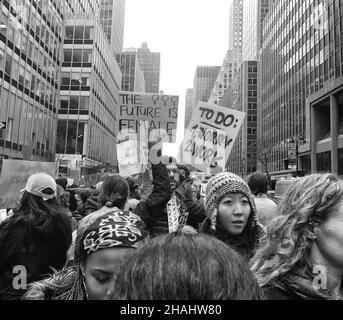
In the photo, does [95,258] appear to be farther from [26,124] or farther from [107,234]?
[26,124]

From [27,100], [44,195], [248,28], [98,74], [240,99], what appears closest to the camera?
[44,195]

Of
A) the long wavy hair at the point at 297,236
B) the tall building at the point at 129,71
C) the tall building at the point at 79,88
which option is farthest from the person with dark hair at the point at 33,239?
the tall building at the point at 129,71

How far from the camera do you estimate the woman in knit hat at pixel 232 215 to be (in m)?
2.97

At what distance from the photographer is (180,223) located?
3.36 metres

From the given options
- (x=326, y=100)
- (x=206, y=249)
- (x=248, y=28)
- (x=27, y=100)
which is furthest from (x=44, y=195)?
(x=248, y=28)

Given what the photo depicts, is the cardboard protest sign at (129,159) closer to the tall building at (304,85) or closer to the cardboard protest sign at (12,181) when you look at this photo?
the cardboard protest sign at (12,181)

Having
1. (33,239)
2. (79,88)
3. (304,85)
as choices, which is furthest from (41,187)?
(304,85)

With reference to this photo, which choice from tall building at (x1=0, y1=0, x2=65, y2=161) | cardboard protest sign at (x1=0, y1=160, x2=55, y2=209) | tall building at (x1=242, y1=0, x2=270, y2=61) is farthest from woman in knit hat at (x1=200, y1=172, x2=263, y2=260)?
tall building at (x1=242, y1=0, x2=270, y2=61)

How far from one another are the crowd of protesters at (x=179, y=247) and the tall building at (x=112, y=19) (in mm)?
89868

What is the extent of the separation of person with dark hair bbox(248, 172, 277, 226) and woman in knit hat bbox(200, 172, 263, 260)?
4.25 feet

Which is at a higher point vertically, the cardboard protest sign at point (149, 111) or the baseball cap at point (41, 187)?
the cardboard protest sign at point (149, 111)

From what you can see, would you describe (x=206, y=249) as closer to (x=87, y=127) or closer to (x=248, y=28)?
(x=87, y=127)

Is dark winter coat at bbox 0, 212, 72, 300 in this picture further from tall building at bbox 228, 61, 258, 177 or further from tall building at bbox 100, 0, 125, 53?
tall building at bbox 228, 61, 258, 177
